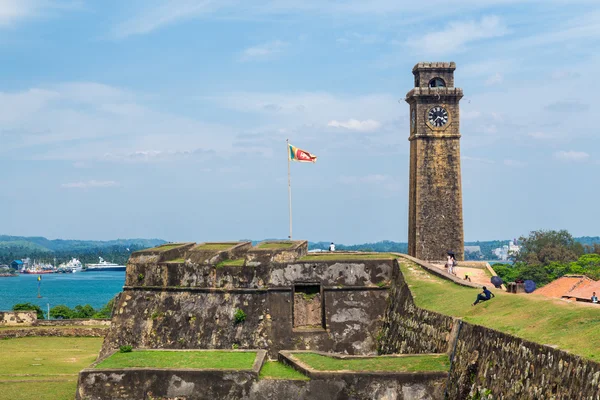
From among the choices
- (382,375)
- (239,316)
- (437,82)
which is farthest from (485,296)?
(437,82)

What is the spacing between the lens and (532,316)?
1410 centimetres

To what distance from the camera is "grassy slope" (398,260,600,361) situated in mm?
11898

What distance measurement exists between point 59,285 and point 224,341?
164273 mm

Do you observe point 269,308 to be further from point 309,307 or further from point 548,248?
point 548,248

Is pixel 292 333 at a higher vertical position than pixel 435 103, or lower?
lower

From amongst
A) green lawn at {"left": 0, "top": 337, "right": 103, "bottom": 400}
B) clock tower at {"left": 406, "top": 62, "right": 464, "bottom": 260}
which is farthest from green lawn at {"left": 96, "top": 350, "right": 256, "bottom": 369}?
clock tower at {"left": 406, "top": 62, "right": 464, "bottom": 260}

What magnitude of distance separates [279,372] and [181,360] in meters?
2.22

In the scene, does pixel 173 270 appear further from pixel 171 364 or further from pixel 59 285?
pixel 59 285

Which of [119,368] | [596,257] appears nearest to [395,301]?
[119,368]

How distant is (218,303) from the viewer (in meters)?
25.0

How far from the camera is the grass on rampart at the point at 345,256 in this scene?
25.4 metres

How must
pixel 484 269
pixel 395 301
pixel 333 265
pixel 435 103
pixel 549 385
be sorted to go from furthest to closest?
pixel 435 103 → pixel 484 269 → pixel 333 265 → pixel 395 301 → pixel 549 385

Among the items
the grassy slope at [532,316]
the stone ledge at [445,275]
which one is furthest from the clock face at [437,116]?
the grassy slope at [532,316]

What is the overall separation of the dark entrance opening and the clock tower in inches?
629
